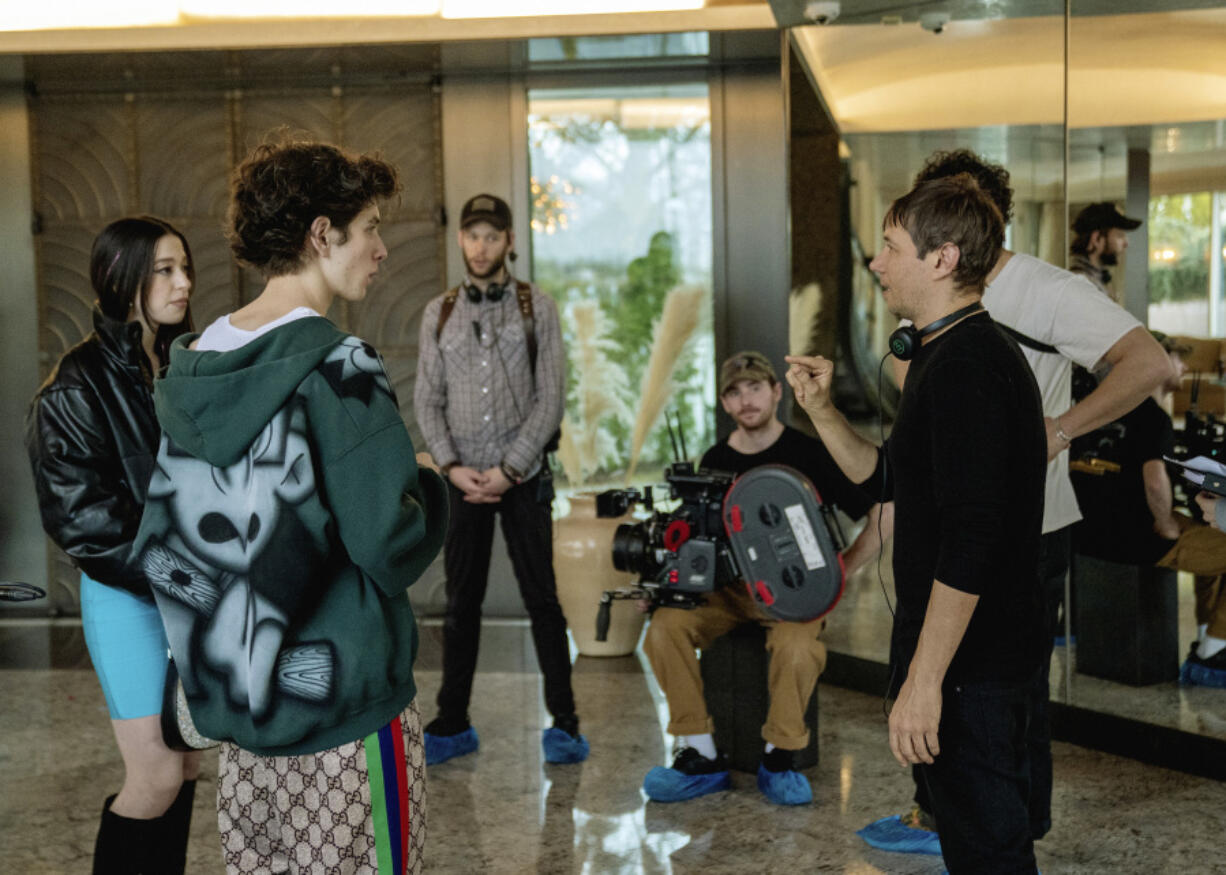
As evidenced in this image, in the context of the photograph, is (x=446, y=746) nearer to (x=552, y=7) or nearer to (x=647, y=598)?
(x=647, y=598)

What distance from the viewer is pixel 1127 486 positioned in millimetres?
3645

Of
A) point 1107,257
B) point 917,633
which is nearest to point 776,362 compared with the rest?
point 1107,257

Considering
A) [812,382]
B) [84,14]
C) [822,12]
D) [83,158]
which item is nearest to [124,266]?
[812,382]

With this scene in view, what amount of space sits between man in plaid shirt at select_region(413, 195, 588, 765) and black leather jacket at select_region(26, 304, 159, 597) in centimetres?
153

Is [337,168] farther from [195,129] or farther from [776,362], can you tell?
[195,129]

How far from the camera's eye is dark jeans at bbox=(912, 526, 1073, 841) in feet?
9.13

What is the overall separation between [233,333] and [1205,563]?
2.99 metres

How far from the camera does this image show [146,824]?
242 centimetres

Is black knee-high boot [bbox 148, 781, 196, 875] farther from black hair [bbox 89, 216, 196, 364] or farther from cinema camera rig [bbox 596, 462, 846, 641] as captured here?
cinema camera rig [bbox 596, 462, 846, 641]

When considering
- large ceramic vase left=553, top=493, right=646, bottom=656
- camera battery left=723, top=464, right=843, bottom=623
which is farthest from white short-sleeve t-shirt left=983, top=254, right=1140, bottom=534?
large ceramic vase left=553, top=493, right=646, bottom=656

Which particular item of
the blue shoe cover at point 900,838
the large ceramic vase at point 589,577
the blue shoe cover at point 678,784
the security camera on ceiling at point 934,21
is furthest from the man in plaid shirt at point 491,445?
the security camera on ceiling at point 934,21

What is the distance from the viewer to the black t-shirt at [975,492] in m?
1.91

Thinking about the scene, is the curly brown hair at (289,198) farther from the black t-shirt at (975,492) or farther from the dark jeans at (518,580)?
the dark jeans at (518,580)

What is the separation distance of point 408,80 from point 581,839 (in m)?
3.88
